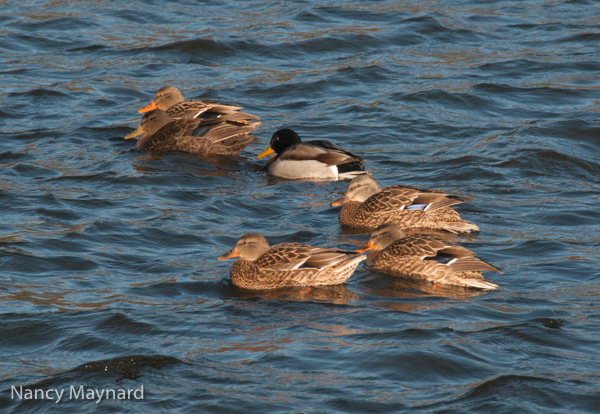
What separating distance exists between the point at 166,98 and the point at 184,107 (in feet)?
1.32

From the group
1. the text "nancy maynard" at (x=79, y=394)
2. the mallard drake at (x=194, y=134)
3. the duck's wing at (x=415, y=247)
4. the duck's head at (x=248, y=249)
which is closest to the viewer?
the text "nancy maynard" at (x=79, y=394)

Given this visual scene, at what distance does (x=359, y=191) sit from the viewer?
1066 centimetres

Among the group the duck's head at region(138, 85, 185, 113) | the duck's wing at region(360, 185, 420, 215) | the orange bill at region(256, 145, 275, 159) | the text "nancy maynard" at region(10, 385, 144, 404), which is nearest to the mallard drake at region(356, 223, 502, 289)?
the duck's wing at region(360, 185, 420, 215)

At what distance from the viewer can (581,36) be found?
18.2 meters

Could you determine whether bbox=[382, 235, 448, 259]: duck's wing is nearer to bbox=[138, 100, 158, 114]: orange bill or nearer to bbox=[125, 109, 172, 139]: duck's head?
bbox=[125, 109, 172, 139]: duck's head

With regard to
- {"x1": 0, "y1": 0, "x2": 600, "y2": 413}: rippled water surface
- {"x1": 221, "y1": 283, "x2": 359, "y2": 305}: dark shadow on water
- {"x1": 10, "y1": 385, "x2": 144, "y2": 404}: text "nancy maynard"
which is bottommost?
{"x1": 221, "y1": 283, "x2": 359, "y2": 305}: dark shadow on water

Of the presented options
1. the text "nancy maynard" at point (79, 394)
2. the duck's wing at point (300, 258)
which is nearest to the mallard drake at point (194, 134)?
the duck's wing at point (300, 258)

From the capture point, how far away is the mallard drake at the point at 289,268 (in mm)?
8383

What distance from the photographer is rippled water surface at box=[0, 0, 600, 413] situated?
671cm

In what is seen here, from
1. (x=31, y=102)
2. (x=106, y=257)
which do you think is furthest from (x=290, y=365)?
(x=31, y=102)

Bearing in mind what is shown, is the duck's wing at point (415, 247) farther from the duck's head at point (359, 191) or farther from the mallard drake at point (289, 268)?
the duck's head at point (359, 191)

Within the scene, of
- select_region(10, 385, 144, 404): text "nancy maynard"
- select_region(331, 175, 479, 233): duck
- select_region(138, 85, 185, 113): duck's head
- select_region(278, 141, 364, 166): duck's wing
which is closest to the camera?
select_region(10, 385, 144, 404): text "nancy maynard"

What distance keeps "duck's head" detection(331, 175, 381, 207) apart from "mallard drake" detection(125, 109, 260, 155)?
2.72 meters

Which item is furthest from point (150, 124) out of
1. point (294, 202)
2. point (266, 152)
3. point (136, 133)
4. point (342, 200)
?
point (342, 200)
